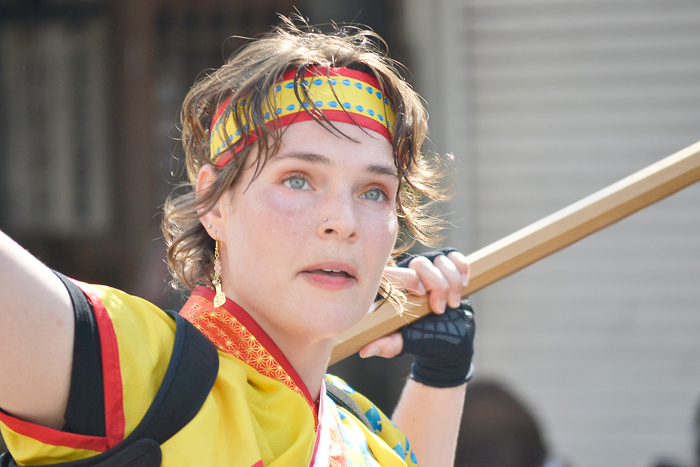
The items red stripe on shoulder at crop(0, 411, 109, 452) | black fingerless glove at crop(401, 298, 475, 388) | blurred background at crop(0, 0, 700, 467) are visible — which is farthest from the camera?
blurred background at crop(0, 0, 700, 467)

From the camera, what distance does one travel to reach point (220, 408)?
127cm

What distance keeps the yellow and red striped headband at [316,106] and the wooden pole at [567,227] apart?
58 cm

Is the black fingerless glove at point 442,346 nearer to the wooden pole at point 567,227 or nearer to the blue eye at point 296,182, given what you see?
the wooden pole at point 567,227

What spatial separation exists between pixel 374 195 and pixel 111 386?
2.39ft

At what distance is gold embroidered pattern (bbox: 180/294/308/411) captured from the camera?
4.76ft

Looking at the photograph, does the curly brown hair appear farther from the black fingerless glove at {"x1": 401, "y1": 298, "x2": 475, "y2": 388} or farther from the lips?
the black fingerless glove at {"x1": 401, "y1": 298, "x2": 475, "y2": 388}

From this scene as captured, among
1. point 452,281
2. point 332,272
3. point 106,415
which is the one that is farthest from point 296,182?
point 452,281

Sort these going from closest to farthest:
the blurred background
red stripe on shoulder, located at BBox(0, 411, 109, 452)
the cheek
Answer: red stripe on shoulder, located at BBox(0, 411, 109, 452) < the cheek < the blurred background

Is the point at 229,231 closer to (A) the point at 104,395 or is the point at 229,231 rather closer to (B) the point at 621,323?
(A) the point at 104,395

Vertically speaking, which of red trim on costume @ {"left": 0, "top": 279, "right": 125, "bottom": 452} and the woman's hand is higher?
red trim on costume @ {"left": 0, "top": 279, "right": 125, "bottom": 452}

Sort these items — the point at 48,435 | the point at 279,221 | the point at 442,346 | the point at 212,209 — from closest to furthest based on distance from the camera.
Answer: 1. the point at 48,435
2. the point at 279,221
3. the point at 212,209
4. the point at 442,346

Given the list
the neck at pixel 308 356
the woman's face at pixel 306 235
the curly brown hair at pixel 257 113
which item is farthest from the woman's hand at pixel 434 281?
the woman's face at pixel 306 235

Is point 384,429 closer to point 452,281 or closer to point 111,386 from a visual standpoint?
point 452,281

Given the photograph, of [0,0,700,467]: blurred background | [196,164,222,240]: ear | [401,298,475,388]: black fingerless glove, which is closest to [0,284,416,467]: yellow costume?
[196,164,222,240]: ear
